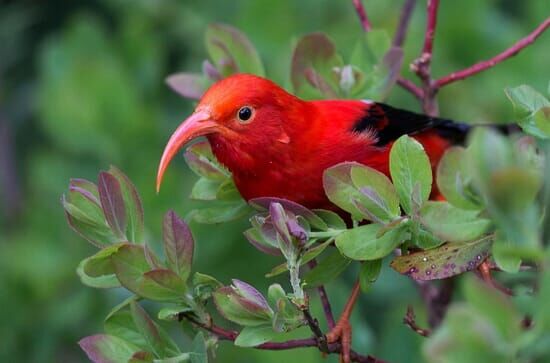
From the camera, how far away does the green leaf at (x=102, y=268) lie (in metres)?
2.45

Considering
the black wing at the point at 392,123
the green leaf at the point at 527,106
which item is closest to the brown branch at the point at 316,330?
the green leaf at the point at 527,106

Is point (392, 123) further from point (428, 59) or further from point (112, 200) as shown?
point (112, 200)

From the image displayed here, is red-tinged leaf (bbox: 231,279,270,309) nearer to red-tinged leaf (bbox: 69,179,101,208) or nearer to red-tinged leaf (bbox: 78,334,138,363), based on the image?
red-tinged leaf (bbox: 78,334,138,363)

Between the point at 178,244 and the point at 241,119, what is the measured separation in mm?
1105

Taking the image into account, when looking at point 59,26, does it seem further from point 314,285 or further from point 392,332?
point 314,285

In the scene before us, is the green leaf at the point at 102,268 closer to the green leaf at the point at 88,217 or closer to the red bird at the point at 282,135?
the green leaf at the point at 88,217

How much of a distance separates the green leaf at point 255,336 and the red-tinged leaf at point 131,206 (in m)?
0.37

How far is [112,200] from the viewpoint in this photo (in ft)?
7.85

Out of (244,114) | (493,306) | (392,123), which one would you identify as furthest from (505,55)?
(493,306)

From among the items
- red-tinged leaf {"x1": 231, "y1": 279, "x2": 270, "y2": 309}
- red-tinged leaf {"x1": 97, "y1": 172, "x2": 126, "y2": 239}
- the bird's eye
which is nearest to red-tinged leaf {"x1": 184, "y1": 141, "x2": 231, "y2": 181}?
the bird's eye

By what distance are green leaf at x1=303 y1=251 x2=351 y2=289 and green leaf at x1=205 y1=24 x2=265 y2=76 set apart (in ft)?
3.55

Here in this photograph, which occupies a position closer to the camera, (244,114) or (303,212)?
(303,212)

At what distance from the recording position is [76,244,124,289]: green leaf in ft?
8.02

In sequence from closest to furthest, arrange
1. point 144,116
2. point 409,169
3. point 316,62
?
point 409,169 → point 316,62 → point 144,116
